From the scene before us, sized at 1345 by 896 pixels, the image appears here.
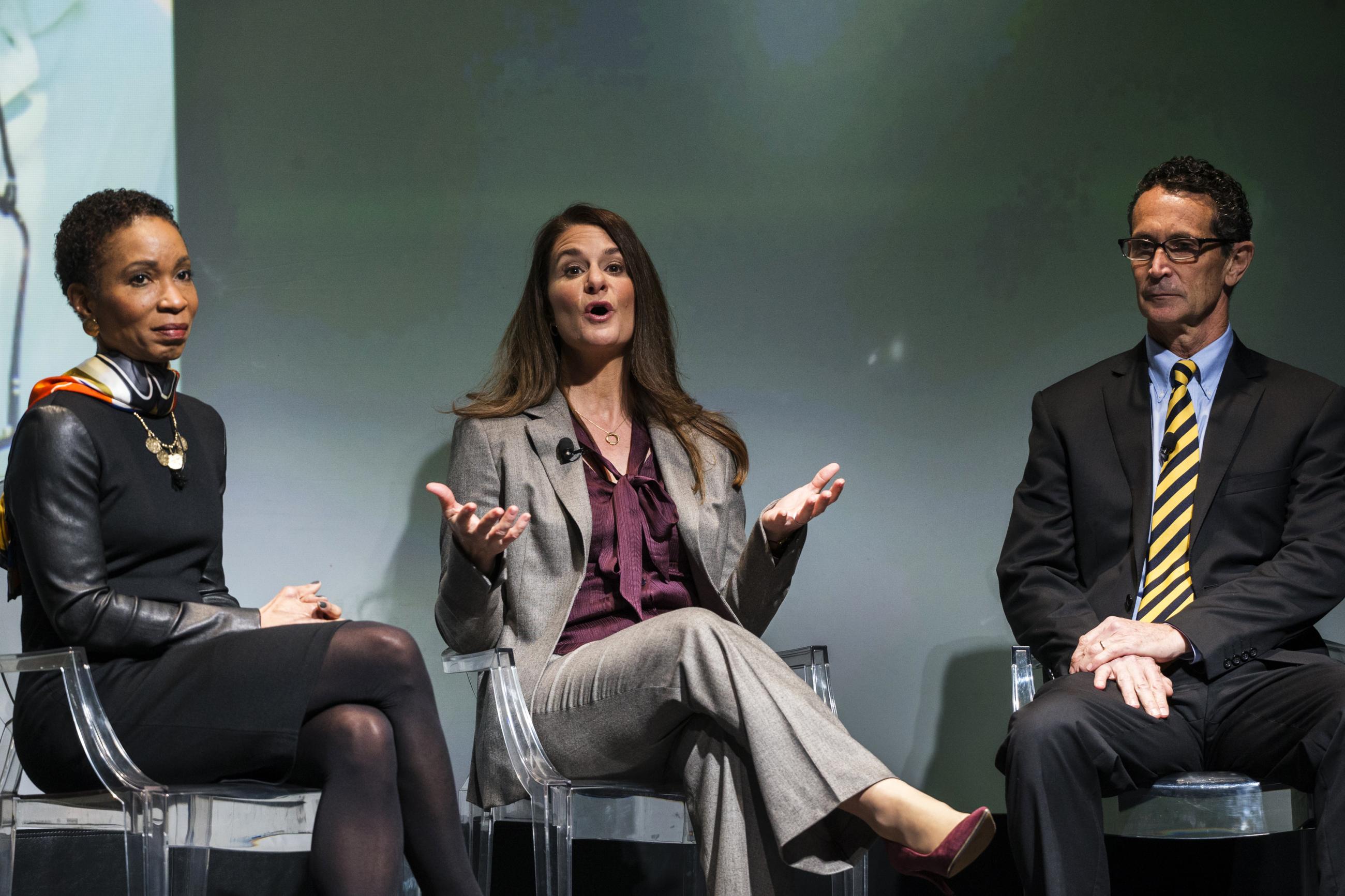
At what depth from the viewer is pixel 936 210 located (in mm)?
3688

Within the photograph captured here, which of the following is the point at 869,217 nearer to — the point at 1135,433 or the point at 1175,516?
the point at 1135,433

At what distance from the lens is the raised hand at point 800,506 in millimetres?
2754

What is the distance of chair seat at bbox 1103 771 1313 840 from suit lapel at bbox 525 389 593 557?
3.88ft

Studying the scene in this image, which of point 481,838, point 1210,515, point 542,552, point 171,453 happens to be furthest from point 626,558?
point 1210,515

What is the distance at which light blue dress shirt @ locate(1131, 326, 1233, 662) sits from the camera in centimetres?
302

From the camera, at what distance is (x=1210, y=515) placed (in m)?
2.92

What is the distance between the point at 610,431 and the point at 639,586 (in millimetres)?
443

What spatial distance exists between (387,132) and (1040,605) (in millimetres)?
1981

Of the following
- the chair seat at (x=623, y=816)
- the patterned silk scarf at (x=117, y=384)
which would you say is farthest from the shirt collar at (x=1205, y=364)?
the patterned silk scarf at (x=117, y=384)

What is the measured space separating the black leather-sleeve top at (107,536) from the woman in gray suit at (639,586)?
0.47 meters

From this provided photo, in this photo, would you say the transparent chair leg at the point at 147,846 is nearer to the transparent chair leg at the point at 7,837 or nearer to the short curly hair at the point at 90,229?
the transparent chair leg at the point at 7,837

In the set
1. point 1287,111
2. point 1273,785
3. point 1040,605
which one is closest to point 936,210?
point 1287,111

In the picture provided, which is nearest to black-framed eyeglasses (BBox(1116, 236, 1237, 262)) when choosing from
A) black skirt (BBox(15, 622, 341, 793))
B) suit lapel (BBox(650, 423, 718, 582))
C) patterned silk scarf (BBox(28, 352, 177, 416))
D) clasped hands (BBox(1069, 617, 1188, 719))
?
clasped hands (BBox(1069, 617, 1188, 719))

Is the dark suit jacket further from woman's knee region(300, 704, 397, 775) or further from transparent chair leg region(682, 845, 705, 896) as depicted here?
woman's knee region(300, 704, 397, 775)
